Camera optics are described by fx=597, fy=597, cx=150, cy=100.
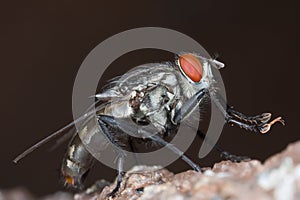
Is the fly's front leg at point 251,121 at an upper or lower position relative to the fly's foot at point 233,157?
upper

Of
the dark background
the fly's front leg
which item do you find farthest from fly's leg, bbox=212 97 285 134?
the dark background

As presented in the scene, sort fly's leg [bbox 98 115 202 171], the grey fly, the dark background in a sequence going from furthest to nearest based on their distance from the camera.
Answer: the dark background
the grey fly
fly's leg [bbox 98 115 202 171]

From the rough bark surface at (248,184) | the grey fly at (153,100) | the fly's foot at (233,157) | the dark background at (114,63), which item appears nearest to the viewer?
the rough bark surface at (248,184)

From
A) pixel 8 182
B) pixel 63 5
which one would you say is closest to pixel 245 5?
pixel 63 5

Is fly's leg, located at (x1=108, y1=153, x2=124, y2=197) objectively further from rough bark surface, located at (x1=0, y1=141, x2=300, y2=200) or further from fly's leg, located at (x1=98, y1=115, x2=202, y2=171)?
rough bark surface, located at (x1=0, y1=141, x2=300, y2=200)

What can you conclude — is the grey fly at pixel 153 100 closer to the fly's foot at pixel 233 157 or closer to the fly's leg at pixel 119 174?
the fly's leg at pixel 119 174

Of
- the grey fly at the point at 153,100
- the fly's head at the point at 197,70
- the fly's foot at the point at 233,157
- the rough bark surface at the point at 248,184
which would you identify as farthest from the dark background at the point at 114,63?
the rough bark surface at the point at 248,184

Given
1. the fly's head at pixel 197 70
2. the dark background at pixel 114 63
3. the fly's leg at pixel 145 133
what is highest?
the fly's head at pixel 197 70

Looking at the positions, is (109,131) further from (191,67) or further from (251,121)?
(251,121)
